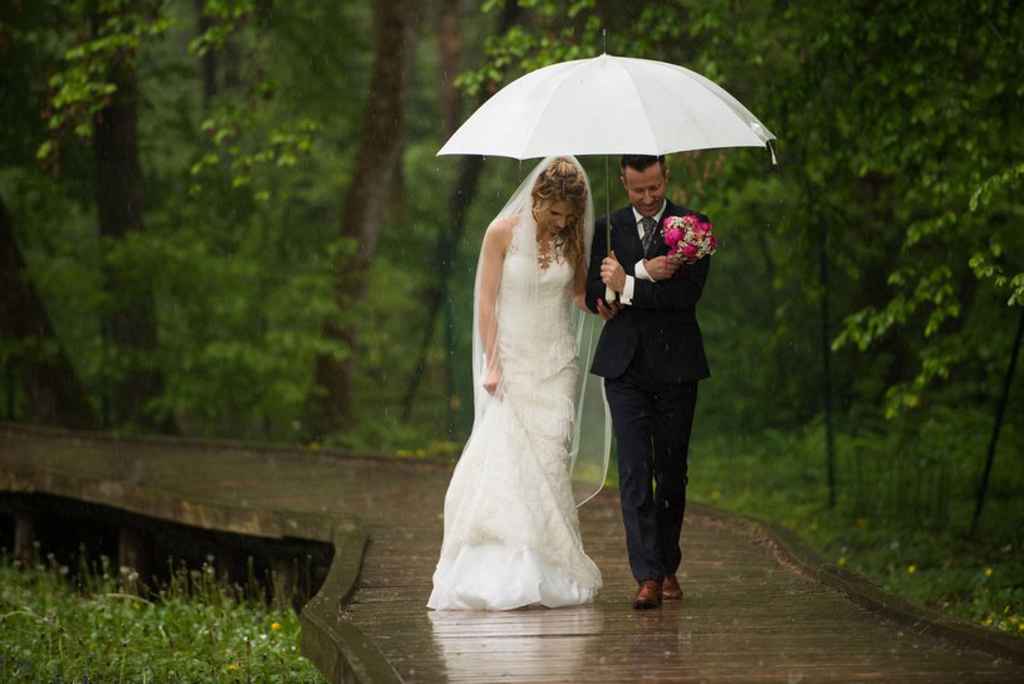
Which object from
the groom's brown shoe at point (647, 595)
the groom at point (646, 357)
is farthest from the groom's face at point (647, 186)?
the groom's brown shoe at point (647, 595)

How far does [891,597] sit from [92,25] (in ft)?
38.7

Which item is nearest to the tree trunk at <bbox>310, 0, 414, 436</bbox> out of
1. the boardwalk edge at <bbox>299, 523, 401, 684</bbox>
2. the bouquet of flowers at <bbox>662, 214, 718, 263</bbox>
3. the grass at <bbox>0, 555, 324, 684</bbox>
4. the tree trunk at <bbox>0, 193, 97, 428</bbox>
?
the tree trunk at <bbox>0, 193, 97, 428</bbox>

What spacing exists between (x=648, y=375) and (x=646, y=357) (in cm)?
8

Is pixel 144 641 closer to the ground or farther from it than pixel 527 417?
closer to the ground

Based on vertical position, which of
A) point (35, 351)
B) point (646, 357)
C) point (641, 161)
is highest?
point (641, 161)

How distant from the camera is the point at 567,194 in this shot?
7.01m

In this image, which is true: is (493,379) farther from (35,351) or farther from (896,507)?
(35,351)

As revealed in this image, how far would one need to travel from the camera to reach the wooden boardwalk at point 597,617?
5.68m

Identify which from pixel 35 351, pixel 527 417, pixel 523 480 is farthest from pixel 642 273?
pixel 35 351

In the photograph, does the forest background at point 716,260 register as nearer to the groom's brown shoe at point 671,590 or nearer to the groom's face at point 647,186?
the groom's brown shoe at point 671,590

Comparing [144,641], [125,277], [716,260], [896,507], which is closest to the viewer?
[144,641]

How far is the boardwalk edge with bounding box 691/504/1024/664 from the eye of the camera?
5950 millimetres

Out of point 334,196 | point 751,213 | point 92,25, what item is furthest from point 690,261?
point 334,196

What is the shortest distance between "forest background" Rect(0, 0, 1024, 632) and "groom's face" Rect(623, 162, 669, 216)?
2.16 metres
